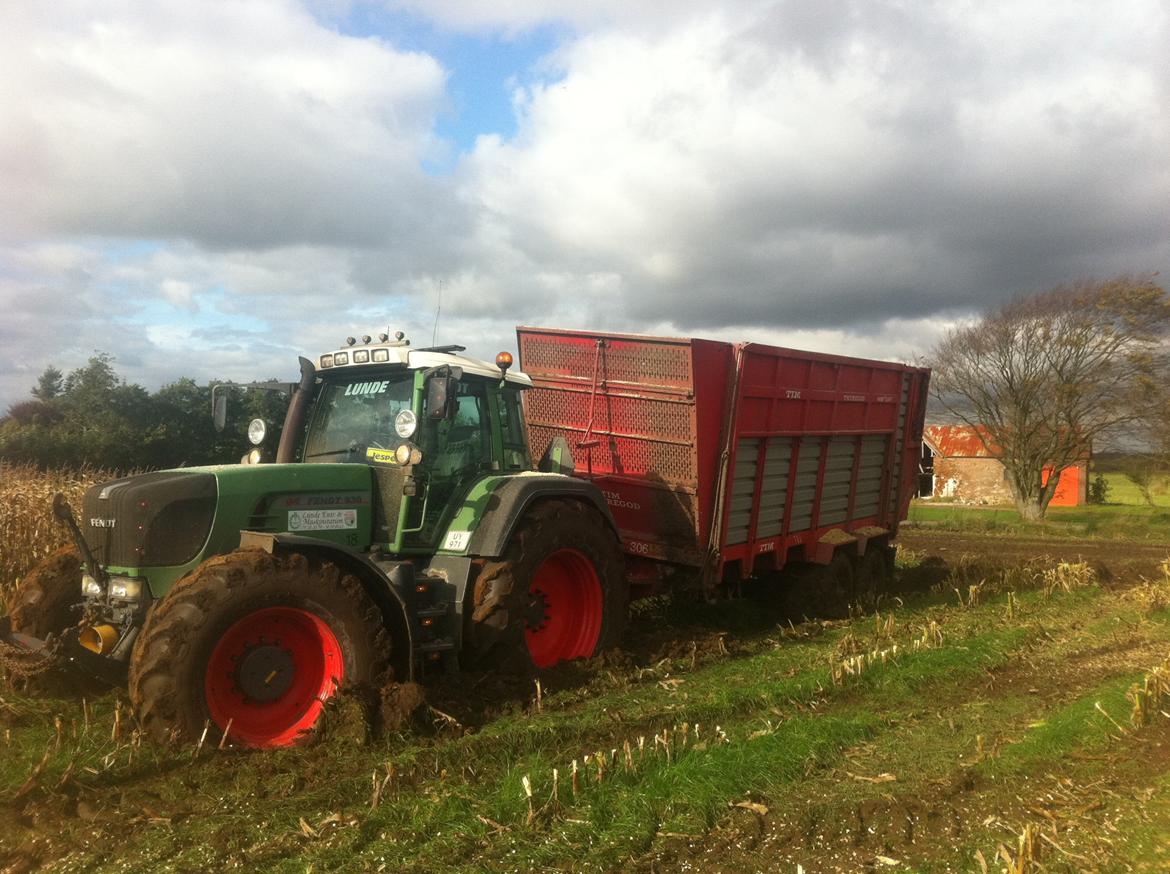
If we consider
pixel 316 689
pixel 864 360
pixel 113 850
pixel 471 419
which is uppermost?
pixel 864 360

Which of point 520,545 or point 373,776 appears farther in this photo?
point 520,545

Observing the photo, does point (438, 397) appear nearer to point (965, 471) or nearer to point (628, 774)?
point (628, 774)

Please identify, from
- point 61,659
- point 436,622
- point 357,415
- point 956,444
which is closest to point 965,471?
point 956,444

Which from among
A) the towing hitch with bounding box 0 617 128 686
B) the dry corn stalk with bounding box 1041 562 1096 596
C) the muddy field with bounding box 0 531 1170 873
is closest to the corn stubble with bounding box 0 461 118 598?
the muddy field with bounding box 0 531 1170 873

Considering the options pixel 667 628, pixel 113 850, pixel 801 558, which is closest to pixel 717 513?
pixel 667 628

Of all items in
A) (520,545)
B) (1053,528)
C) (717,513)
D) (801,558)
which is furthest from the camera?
(1053,528)

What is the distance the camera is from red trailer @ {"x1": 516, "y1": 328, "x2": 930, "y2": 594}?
8.08 metres

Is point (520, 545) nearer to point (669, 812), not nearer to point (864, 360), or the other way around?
point (669, 812)

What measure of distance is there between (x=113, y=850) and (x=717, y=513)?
18.3 feet

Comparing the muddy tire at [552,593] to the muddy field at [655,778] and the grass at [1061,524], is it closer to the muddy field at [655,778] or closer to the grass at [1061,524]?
the muddy field at [655,778]

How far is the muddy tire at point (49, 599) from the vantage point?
5688 millimetres

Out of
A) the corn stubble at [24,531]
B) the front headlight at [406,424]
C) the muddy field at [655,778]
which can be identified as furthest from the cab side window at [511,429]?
the corn stubble at [24,531]

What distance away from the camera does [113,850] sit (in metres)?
3.75

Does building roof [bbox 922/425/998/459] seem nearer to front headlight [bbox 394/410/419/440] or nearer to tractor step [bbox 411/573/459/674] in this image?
tractor step [bbox 411/573/459/674]
